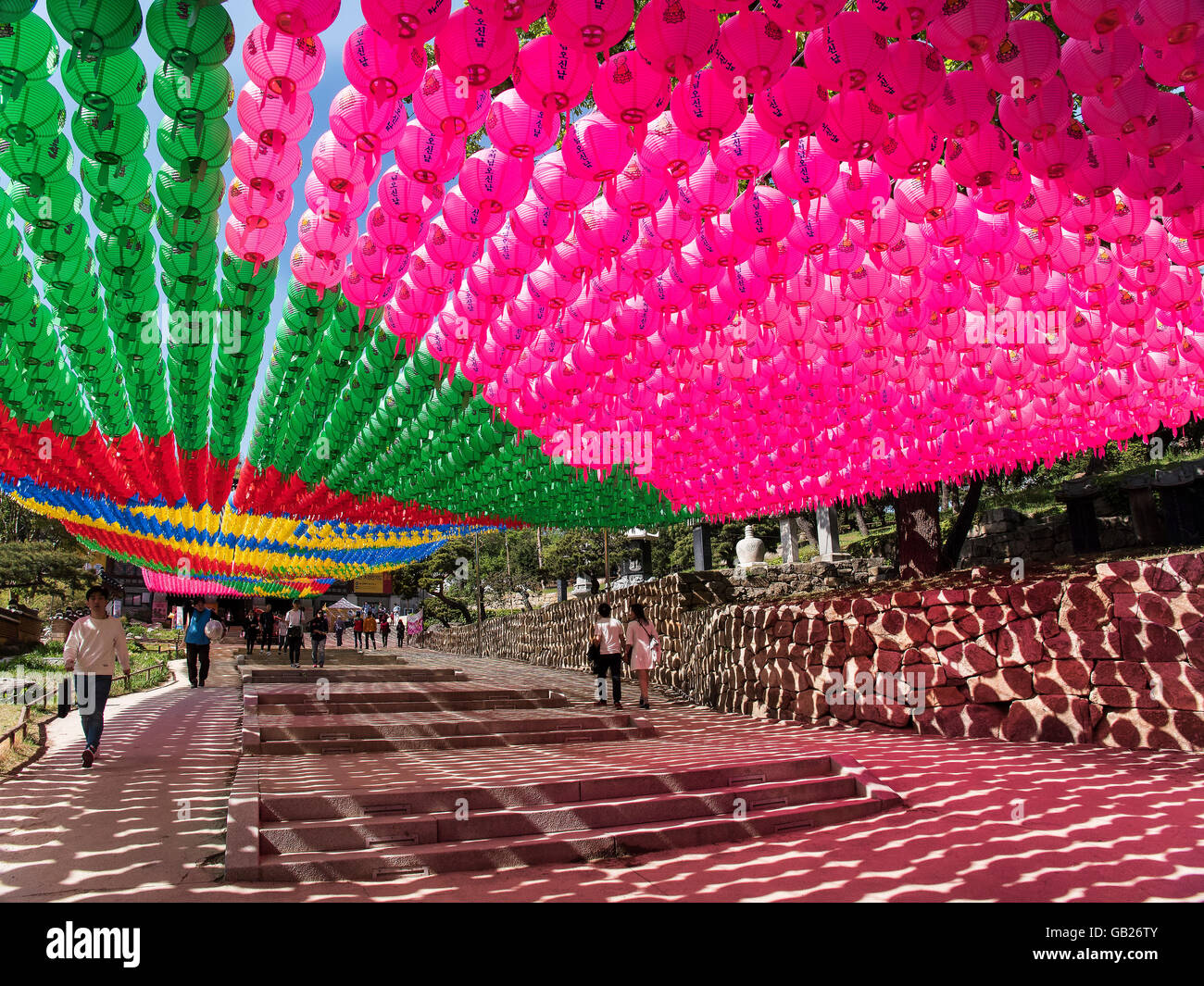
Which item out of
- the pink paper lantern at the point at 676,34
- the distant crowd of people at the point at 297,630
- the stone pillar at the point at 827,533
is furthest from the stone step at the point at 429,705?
the stone pillar at the point at 827,533

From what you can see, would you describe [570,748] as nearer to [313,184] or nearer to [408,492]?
[313,184]

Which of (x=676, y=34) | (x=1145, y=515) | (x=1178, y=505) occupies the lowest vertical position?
(x=1145, y=515)

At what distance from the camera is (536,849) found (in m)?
3.83

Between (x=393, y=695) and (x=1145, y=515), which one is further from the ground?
(x=1145, y=515)

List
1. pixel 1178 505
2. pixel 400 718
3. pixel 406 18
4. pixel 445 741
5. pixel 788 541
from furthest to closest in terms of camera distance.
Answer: pixel 788 541 < pixel 1178 505 < pixel 400 718 < pixel 445 741 < pixel 406 18

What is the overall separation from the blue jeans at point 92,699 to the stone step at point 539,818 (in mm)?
2705

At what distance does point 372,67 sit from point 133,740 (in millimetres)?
6958

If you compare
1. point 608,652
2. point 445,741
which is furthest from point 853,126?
point 608,652

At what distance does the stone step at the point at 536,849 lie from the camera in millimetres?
3541

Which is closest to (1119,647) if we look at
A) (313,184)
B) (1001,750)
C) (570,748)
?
(1001,750)

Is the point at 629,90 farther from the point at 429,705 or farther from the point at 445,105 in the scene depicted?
the point at 429,705

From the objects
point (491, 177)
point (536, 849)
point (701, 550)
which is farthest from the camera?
point (701, 550)

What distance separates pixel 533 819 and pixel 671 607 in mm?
9829

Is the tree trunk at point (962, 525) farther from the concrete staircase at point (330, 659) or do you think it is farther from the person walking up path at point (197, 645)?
the person walking up path at point (197, 645)
